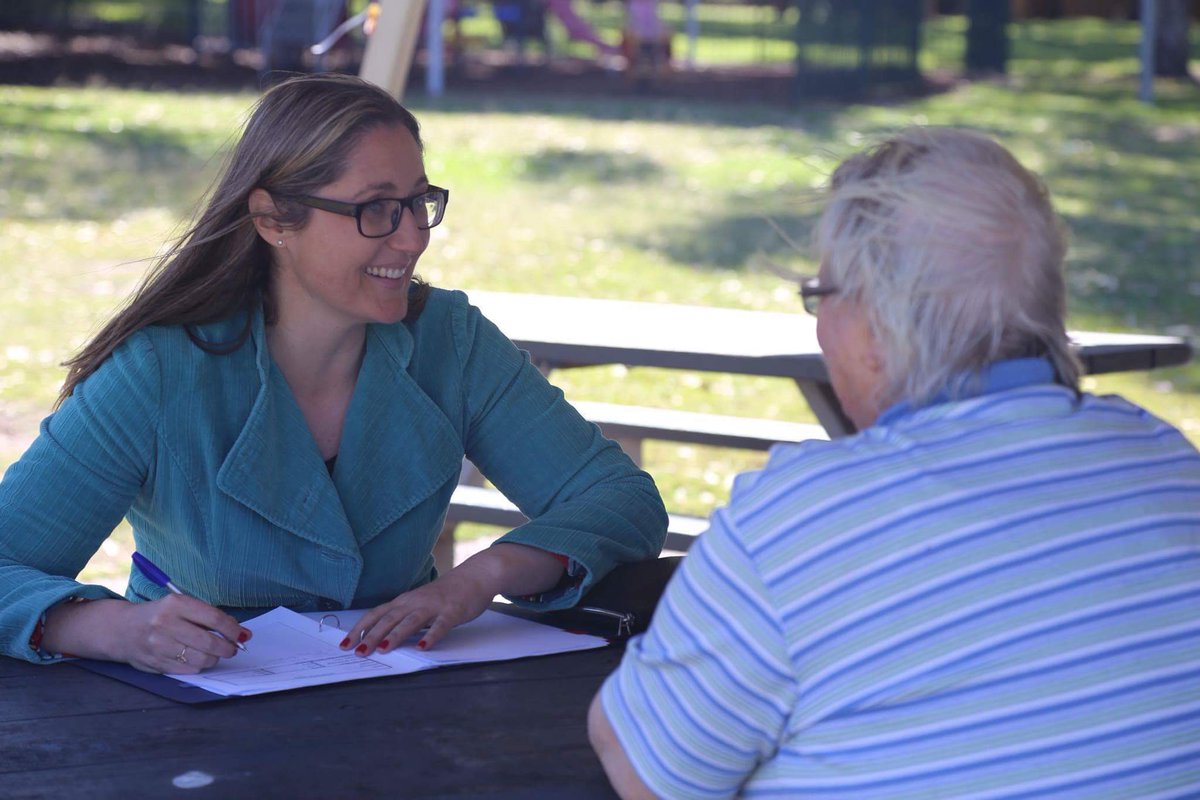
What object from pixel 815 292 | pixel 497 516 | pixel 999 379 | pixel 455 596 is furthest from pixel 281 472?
pixel 497 516

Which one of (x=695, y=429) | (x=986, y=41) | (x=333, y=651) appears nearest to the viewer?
(x=333, y=651)

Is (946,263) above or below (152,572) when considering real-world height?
above

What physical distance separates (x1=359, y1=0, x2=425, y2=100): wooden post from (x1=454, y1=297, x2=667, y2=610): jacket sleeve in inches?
77.0

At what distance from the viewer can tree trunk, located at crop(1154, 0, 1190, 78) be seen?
21.9 meters

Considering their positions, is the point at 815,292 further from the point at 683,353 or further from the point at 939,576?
the point at 683,353

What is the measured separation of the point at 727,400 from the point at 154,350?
5300 millimetres

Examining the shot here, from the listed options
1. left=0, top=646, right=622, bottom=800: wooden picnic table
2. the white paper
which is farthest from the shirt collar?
the white paper

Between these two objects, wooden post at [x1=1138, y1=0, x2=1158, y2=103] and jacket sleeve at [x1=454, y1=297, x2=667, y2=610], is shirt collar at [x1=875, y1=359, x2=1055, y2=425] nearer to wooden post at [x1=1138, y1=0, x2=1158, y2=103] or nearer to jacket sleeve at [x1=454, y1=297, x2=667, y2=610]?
jacket sleeve at [x1=454, y1=297, x2=667, y2=610]

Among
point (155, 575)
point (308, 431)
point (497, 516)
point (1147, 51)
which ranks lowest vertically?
point (1147, 51)

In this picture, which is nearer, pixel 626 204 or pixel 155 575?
pixel 155 575

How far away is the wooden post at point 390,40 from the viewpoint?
173 inches

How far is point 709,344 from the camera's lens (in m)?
4.21

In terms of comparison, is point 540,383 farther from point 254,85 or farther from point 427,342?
point 254,85

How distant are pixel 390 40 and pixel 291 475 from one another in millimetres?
2354
